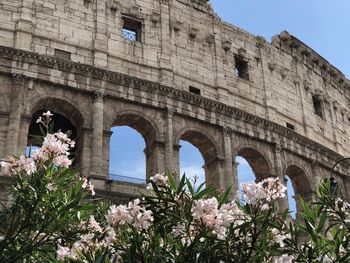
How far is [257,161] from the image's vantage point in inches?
908

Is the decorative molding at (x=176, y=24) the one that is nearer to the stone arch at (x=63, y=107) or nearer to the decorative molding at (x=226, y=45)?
the decorative molding at (x=226, y=45)

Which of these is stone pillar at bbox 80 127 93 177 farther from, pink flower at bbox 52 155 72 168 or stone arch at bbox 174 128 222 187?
pink flower at bbox 52 155 72 168

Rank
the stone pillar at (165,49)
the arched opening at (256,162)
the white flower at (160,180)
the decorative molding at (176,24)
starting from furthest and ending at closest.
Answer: the decorative molding at (176,24) < the arched opening at (256,162) < the stone pillar at (165,49) < the white flower at (160,180)

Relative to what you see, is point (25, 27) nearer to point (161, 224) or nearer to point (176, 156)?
point (176, 156)

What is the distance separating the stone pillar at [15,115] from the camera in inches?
643

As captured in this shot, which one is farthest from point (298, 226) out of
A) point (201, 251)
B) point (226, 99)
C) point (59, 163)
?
point (226, 99)

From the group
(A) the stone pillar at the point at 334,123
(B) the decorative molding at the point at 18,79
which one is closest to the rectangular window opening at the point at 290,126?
(A) the stone pillar at the point at 334,123

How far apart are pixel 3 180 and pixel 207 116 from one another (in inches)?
372

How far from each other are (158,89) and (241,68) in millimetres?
6967

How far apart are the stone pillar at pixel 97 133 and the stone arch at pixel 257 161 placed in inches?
284

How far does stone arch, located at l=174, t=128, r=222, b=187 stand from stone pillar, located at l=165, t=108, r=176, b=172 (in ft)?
2.08

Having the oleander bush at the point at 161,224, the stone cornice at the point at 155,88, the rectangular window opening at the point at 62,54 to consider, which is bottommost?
the oleander bush at the point at 161,224

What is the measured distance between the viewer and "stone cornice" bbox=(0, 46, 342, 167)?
1817cm

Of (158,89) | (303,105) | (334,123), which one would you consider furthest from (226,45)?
(334,123)
